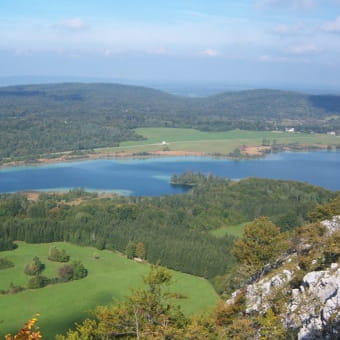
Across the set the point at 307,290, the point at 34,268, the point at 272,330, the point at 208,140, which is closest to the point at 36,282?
the point at 34,268

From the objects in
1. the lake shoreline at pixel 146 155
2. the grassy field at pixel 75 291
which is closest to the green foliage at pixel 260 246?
the grassy field at pixel 75 291

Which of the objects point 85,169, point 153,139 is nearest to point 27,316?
point 85,169

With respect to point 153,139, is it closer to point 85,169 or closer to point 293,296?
point 85,169

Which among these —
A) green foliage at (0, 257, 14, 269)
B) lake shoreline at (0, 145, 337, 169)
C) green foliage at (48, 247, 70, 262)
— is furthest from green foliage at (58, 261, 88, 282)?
lake shoreline at (0, 145, 337, 169)

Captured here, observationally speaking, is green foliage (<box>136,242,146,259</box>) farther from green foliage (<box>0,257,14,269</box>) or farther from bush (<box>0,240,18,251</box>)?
bush (<box>0,240,18,251</box>)

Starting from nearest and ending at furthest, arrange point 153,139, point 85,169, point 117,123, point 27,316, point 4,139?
point 27,316
point 85,169
point 4,139
point 153,139
point 117,123

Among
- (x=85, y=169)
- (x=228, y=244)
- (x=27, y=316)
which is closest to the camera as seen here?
(x=27, y=316)

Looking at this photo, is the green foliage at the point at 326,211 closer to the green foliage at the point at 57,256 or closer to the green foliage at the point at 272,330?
the green foliage at the point at 272,330
